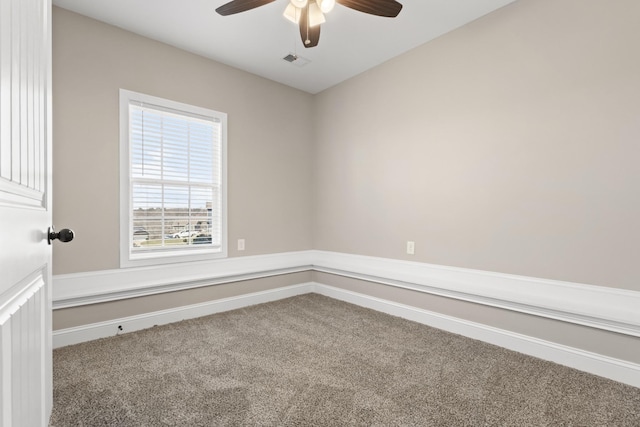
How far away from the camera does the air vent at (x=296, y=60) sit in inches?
121

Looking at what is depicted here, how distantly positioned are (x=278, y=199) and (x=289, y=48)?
5.42ft

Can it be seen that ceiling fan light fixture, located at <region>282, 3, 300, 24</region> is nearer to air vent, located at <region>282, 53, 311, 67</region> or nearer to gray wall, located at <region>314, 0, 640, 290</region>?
air vent, located at <region>282, 53, 311, 67</region>

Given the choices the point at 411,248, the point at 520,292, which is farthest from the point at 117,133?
the point at 520,292

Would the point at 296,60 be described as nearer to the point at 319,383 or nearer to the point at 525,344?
the point at 319,383

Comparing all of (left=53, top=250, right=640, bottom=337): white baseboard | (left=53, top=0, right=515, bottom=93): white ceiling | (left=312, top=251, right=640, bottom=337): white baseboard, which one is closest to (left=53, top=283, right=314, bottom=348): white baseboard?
(left=53, top=250, right=640, bottom=337): white baseboard

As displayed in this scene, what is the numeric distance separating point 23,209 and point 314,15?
1.99m

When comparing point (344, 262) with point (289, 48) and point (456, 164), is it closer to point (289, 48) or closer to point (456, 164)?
point (456, 164)

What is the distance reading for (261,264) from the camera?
3559 millimetres

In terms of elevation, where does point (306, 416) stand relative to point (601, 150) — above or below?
below

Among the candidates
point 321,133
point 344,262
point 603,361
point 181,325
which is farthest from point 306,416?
A: point 321,133

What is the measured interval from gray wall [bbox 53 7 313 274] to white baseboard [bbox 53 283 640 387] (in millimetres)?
504

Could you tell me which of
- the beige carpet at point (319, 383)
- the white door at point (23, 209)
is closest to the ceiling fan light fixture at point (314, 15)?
the white door at point (23, 209)

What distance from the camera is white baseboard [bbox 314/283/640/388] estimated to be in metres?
1.93

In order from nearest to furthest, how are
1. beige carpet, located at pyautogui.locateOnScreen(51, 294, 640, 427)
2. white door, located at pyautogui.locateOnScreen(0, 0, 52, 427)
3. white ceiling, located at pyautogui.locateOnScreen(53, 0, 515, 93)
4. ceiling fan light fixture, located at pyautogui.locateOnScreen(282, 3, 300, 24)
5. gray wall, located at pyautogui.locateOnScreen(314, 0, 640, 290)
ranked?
1. white door, located at pyautogui.locateOnScreen(0, 0, 52, 427)
2. beige carpet, located at pyautogui.locateOnScreen(51, 294, 640, 427)
3. gray wall, located at pyautogui.locateOnScreen(314, 0, 640, 290)
4. ceiling fan light fixture, located at pyautogui.locateOnScreen(282, 3, 300, 24)
5. white ceiling, located at pyautogui.locateOnScreen(53, 0, 515, 93)
